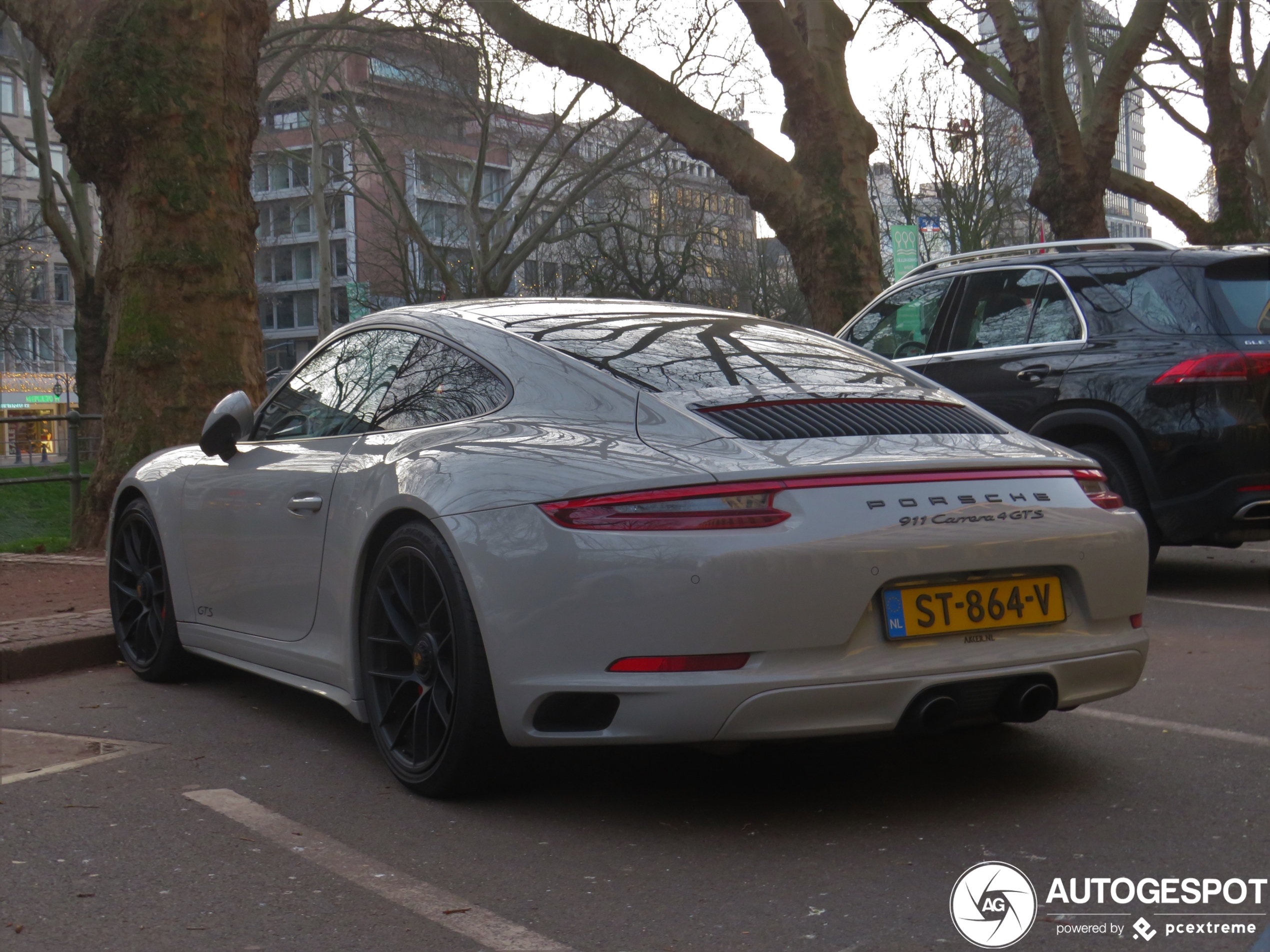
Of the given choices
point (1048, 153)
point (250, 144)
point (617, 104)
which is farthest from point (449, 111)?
point (250, 144)

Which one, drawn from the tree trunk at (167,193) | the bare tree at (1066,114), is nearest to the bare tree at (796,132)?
the bare tree at (1066,114)

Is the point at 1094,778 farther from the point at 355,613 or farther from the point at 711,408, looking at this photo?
the point at 355,613

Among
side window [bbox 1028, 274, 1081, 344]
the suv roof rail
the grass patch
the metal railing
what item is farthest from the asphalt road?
the grass patch

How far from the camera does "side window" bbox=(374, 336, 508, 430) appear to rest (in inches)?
172

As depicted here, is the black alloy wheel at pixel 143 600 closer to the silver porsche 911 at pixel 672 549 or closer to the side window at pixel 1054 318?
the silver porsche 911 at pixel 672 549

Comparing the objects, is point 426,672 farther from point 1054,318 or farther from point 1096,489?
point 1054,318

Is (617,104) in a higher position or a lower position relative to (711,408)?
higher

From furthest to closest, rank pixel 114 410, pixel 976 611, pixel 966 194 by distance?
1. pixel 966 194
2. pixel 114 410
3. pixel 976 611

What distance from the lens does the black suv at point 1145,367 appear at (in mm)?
7582

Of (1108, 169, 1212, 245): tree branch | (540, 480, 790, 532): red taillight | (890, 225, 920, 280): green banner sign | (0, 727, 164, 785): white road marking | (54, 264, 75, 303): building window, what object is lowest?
(0, 727, 164, 785): white road marking

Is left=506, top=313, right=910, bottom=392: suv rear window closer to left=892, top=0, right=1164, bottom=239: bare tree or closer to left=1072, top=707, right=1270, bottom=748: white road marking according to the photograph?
left=1072, top=707, right=1270, bottom=748: white road marking

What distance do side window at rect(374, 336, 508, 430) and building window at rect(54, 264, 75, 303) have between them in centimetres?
7744

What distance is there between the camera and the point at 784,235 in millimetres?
15609

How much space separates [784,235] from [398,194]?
23.2 meters
